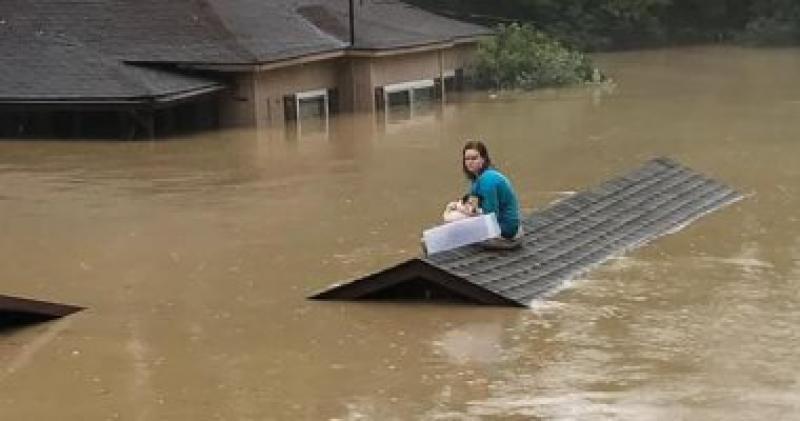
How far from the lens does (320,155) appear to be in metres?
24.4

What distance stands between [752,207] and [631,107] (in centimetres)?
1503

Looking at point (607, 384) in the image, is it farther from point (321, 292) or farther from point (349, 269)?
point (349, 269)

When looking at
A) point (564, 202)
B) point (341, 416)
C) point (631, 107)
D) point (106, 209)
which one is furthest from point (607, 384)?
point (631, 107)

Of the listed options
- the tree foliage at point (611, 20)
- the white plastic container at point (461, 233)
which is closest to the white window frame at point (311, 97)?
the white plastic container at point (461, 233)

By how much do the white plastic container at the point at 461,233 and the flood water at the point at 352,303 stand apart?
70 centimetres

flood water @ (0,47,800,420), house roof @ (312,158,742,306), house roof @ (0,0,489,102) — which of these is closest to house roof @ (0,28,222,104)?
house roof @ (0,0,489,102)

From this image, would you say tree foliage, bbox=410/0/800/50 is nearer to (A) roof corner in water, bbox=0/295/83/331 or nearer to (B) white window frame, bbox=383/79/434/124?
(B) white window frame, bbox=383/79/434/124

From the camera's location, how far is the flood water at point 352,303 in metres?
9.37

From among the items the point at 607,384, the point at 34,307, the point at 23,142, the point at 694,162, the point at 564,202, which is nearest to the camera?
the point at 607,384

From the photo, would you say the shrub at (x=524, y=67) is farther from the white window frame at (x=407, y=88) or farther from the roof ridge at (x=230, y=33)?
the roof ridge at (x=230, y=33)

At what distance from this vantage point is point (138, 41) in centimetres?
3084

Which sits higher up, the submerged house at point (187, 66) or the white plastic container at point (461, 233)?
the submerged house at point (187, 66)

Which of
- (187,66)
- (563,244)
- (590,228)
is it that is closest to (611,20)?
(187,66)

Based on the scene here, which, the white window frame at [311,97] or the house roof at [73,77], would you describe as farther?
the white window frame at [311,97]
